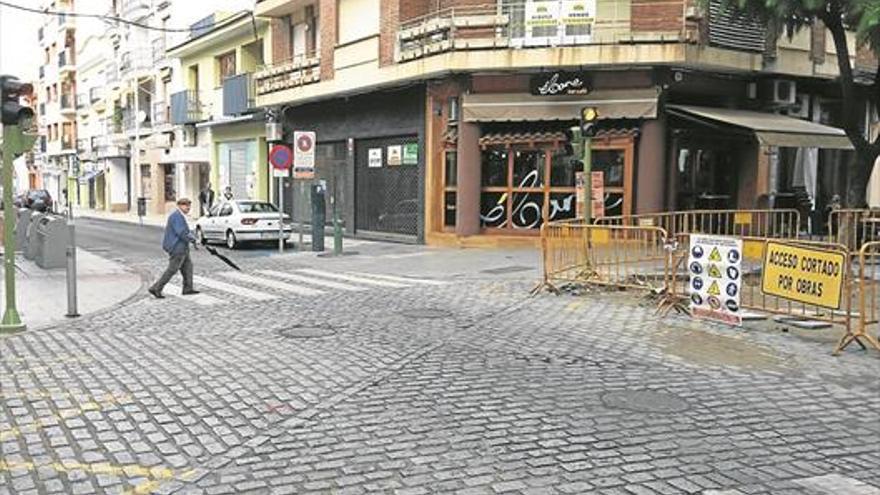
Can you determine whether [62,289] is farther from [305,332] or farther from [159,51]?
[159,51]

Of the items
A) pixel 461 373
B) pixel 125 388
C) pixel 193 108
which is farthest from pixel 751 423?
pixel 193 108

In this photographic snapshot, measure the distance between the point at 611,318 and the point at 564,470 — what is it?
5.62m

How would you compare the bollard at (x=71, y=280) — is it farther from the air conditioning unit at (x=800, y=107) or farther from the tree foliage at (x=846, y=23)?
the air conditioning unit at (x=800, y=107)

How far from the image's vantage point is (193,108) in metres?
35.4

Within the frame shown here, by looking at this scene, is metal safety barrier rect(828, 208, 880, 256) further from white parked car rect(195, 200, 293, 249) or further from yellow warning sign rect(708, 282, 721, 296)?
white parked car rect(195, 200, 293, 249)

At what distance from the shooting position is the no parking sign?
9.63m

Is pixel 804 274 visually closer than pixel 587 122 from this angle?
Yes

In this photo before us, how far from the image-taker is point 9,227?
9367 mm

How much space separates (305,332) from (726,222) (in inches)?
336

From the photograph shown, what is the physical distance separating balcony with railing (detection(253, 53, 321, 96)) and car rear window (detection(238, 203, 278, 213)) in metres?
4.49

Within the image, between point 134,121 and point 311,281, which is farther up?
point 134,121

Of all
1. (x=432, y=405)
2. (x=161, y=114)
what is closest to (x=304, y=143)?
(x=432, y=405)

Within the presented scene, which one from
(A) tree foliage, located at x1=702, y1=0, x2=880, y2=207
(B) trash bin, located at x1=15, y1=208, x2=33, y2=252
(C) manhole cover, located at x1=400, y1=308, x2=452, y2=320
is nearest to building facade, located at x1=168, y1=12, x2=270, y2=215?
(B) trash bin, located at x1=15, y1=208, x2=33, y2=252

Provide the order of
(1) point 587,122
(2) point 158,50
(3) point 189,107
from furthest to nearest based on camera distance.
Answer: (2) point 158,50 → (3) point 189,107 → (1) point 587,122
